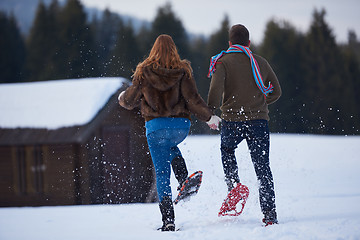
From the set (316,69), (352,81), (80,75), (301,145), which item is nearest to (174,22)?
(80,75)

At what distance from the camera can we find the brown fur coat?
4105 millimetres

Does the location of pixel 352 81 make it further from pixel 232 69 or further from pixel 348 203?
pixel 232 69

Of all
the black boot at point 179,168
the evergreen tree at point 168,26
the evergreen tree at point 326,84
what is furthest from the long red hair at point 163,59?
the evergreen tree at point 168,26

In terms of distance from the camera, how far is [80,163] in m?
10.8

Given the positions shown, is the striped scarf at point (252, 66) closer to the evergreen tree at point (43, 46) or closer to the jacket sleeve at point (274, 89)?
the jacket sleeve at point (274, 89)

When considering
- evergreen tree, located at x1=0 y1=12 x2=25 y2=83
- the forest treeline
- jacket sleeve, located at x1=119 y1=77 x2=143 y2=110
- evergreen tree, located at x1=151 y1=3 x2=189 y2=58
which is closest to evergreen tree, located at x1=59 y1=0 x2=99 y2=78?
the forest treeline

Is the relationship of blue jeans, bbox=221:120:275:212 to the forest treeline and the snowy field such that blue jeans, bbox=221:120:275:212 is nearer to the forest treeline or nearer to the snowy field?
the snowy field

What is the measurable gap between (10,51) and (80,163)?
26.4 metres

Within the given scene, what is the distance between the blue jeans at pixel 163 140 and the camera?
4.10 meters

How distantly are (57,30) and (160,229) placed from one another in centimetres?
3330

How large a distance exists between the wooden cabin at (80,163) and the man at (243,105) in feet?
21.4

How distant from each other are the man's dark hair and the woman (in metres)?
0.62

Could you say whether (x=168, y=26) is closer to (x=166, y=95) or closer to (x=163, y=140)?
(x=166, y=95)

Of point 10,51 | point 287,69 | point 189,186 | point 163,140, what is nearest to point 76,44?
point 10,51
